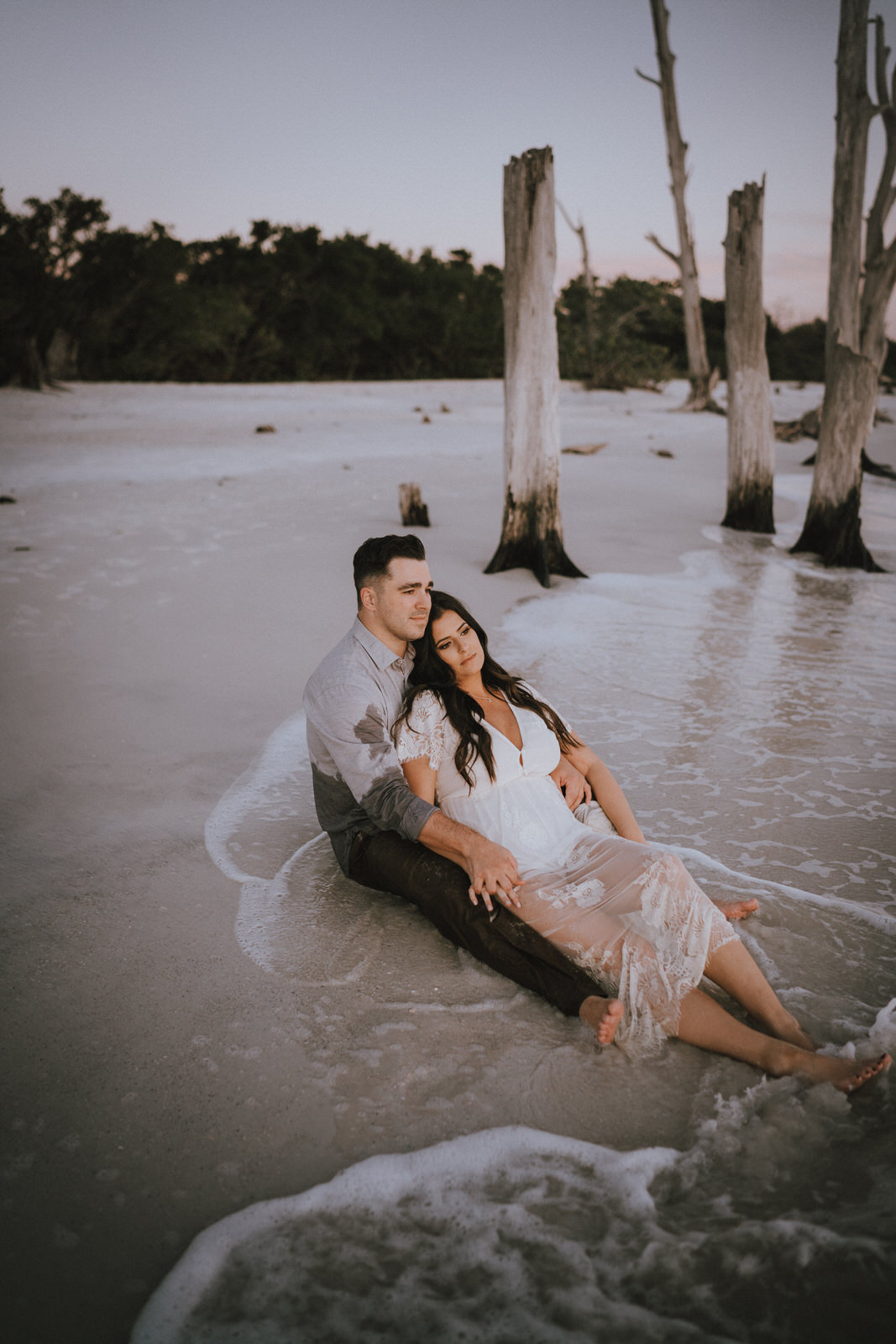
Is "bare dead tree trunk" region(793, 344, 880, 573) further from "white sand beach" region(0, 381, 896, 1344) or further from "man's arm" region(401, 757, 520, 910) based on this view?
"man's arm" region(401, 757, 520, 910)

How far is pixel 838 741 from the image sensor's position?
180 inches

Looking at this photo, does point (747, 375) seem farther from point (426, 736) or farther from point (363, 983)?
point (363, 983)

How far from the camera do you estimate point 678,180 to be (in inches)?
703

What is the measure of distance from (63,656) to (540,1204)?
178 inches

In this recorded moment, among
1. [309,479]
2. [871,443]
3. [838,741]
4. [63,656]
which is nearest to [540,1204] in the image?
[838,741]

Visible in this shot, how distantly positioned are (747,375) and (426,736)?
8.70 meters

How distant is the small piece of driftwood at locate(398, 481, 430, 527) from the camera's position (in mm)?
8984

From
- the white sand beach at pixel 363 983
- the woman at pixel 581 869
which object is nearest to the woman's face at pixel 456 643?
the woman at pixel 581 869

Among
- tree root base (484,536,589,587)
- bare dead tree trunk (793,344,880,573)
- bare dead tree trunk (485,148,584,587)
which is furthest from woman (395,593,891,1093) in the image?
bare dead tree trunk (793,344,880,573)

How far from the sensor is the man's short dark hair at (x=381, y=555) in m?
2.95

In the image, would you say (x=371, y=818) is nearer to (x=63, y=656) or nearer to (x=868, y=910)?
(x=868, y=910)

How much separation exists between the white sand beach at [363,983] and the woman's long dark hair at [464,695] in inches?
28.5

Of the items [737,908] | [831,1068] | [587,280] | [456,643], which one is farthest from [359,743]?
[587,280]

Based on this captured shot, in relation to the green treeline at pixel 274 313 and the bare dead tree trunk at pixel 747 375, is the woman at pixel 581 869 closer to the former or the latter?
the bare dead tree trunk at pixel 747 375
